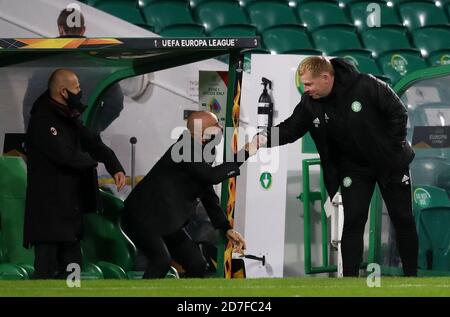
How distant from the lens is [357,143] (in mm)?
7676

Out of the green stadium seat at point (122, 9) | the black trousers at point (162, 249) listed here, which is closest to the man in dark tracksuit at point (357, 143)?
the black trousers at point (162, 249)

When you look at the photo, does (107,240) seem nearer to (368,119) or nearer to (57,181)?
(57,181)

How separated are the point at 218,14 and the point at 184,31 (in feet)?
2.89

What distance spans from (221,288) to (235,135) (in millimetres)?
2172

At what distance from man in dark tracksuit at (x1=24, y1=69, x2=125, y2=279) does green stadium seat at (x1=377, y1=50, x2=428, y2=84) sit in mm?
6168

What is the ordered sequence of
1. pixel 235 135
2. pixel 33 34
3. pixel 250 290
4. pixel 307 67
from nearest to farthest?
pixel 250 290 → pixel 307 67 → pixel 235 135 → pixel 33 34

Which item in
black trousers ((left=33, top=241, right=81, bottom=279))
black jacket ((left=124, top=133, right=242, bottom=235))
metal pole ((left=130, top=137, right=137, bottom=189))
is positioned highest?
metal pole ((left=130, top=137, right=137, bottom=189))

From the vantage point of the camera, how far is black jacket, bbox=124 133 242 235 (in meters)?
8.15

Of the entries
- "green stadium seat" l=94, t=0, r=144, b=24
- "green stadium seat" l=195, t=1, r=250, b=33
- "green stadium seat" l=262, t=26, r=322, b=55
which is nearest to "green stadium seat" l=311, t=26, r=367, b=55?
"green stadium seat" l=262, t=26, r=322, b=55

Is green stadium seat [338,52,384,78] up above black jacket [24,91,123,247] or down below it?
above

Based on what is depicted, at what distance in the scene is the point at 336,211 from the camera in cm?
923

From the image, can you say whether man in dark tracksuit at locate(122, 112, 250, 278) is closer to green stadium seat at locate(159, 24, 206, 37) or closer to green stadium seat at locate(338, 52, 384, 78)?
green stadium seat at locate(159, 24, 206, 37)
